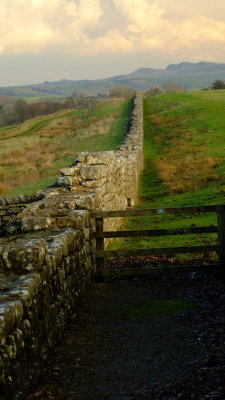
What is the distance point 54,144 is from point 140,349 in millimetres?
39075

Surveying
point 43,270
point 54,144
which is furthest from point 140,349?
point 54,144

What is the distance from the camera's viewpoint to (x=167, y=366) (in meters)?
7.30

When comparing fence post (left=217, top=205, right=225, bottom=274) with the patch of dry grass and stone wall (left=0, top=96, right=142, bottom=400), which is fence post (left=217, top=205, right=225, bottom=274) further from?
the patch of dry grass

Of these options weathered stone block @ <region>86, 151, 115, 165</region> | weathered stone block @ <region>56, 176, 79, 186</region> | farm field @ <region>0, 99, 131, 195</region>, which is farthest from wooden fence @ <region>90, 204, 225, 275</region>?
farm field @ <region>0, 99, 131, 195</region>

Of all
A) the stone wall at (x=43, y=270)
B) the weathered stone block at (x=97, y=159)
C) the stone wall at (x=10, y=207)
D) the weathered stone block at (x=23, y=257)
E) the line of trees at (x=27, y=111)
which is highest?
the weathered stone block at (x=97, y=159)

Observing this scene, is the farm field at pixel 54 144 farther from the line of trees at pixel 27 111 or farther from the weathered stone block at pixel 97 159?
the line of trees at pixel 27 111

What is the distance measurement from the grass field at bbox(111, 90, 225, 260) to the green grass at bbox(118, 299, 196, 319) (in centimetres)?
404

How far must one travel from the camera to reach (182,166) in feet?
87.7

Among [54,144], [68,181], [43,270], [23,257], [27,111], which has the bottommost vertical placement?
[27,111]

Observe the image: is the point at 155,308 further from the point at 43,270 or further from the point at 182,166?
the point at 182,166

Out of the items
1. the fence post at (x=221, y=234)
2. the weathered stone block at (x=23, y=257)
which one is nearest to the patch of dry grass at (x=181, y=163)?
the fence post at (x=221, y=234)

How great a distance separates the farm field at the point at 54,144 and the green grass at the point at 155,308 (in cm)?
1300

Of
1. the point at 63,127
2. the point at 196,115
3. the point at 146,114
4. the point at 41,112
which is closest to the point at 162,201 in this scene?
the point at 196,115

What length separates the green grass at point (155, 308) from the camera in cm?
961
